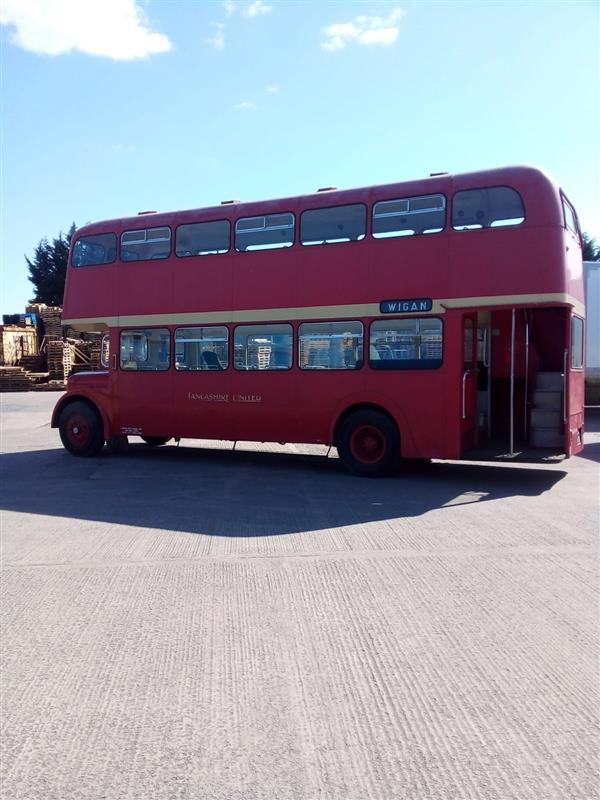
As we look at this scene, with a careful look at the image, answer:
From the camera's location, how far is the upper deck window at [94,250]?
12.8m

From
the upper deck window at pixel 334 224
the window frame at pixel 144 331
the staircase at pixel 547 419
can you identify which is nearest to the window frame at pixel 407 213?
the upper deck window at pixel 334 224

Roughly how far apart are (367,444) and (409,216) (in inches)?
128

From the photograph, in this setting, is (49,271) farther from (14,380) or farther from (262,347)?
(262,347)

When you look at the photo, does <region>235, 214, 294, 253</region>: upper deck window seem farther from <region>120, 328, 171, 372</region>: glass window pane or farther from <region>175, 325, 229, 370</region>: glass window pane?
<region>120, 328, 171, 372</region>: glass window pane

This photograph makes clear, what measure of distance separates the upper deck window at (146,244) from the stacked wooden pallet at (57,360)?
72.1 ft

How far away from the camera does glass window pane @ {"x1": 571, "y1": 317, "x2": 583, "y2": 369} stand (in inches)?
387

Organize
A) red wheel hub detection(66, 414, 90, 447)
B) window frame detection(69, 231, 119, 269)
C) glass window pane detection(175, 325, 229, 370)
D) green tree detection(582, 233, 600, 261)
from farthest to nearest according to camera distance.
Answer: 1. green tree detection(582, 233, 600, 261)
2. red wheel hub detection(66, 414, 90, 447)
3. window frame detection(69, 231, 119, 269)
4. glass window pane detection(175, 325, 229, 370)

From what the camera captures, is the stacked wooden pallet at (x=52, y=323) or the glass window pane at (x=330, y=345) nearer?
the glass window pane at (x=330, y=345)

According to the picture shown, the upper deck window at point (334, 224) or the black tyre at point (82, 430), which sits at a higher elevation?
the upper deck window at point (334, 224)

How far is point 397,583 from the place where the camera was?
5.43 metres

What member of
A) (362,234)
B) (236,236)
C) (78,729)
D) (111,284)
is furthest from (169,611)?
(111,284)

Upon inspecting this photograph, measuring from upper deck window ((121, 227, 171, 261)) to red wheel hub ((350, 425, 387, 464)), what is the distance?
459 centimetres

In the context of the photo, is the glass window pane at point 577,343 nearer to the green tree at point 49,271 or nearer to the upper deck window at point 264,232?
the upper deck window at point 264,232

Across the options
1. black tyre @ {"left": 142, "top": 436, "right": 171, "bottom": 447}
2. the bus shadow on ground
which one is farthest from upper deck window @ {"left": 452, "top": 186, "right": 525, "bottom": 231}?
black tyre @ {"left": 142, "top": 436, "right": 171, "bottom": 447}
